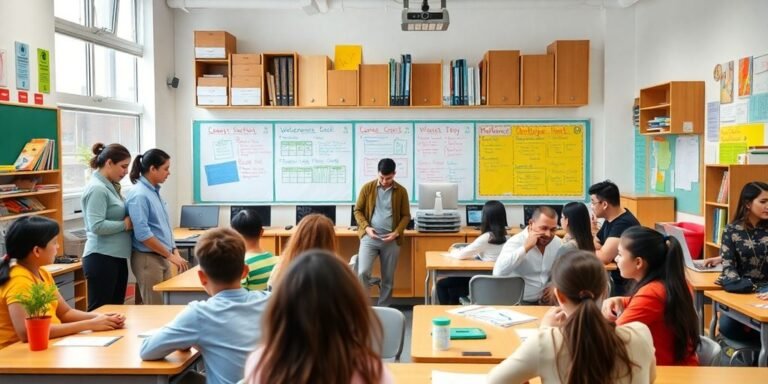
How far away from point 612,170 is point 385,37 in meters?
2.83

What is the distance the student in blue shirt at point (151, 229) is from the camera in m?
4.63

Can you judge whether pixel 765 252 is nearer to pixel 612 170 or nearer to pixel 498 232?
pixel 498 232

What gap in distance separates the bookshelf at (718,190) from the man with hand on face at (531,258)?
4.31ft

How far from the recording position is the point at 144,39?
6941 millimetres

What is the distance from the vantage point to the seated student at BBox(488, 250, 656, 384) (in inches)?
77.7

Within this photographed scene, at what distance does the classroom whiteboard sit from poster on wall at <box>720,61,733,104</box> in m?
1.96

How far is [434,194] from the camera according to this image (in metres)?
6.88

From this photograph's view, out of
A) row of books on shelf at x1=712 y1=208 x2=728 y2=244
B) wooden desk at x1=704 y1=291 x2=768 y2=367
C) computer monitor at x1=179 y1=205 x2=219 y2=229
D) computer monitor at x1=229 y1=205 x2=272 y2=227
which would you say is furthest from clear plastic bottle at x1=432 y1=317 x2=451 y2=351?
computer monitor at x1=179 y1=205 x2=219 y2=229

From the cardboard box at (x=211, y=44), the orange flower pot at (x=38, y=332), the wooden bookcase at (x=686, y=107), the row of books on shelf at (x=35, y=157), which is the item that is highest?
the cardboard box at (x=211, y=44)

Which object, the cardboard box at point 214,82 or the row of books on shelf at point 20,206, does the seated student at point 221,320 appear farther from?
the cardboard box at point 214,82

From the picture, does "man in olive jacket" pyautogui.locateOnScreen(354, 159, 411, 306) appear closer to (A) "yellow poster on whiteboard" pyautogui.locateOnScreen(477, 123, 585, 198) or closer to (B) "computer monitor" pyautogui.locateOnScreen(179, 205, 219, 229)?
(A) "yellow poster on whiteboard" pyautogui.locateOnScreen(477, 123, 585, 198)

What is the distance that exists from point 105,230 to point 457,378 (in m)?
2.91

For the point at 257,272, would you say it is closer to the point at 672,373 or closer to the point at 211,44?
the point at 672,373

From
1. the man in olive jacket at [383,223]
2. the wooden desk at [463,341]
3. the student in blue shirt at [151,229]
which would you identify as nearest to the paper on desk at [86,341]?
the wooden desk at [463,341]
